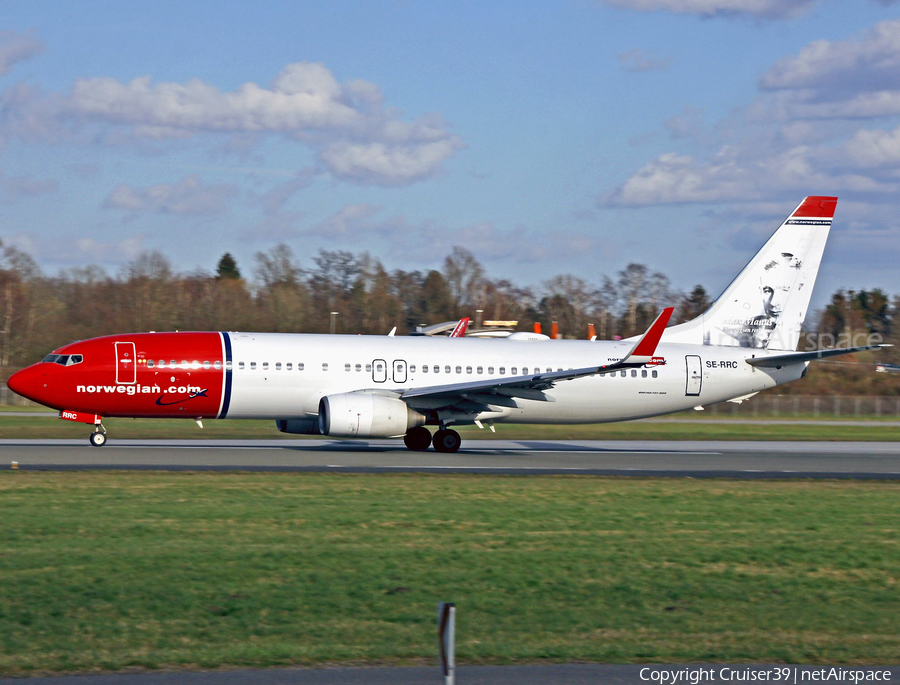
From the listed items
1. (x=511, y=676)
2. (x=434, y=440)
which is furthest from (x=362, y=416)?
(x=511, y=676)

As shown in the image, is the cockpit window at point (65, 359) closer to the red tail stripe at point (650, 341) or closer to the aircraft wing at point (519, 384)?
the aircraft wing at point (519, 384)

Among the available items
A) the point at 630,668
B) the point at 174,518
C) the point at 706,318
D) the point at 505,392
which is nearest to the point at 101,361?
the point at 505,392

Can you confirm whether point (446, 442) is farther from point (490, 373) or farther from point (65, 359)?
point (65, 359)

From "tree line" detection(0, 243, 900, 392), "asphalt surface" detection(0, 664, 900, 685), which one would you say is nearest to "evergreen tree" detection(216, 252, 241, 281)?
"tree line" detection(0, 243, 900, 392)

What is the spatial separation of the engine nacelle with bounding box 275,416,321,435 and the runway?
1.74ft

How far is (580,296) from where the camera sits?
10200cm

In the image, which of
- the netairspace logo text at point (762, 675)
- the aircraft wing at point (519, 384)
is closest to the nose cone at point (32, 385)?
the aircraft wing at point (519, 384)

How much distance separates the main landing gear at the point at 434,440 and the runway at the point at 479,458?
375 millimetres

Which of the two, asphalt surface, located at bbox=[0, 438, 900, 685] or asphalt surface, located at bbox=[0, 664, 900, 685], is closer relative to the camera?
asphalt surface, located at bbox=[0, 664, 900, 685]

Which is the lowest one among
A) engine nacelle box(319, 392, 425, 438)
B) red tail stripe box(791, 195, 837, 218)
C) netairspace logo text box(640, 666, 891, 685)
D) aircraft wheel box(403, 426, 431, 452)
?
netairspace logo text box(640, 666, 891, 685)

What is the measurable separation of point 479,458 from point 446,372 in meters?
3.72

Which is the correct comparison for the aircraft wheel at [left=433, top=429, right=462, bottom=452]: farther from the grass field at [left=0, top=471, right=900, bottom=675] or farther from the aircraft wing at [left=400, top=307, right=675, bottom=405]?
the grass field at [left=0, top=471, right=900, bottom=675]

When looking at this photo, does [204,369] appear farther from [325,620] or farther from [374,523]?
[325,620]

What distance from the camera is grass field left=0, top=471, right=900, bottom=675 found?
27.1ft
